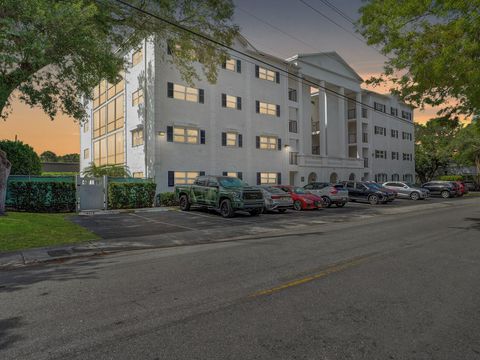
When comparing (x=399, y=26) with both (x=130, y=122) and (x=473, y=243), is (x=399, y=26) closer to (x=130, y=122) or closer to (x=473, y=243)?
(x=473, y=243)

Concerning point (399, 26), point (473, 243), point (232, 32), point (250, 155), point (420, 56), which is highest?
point (232, 32)

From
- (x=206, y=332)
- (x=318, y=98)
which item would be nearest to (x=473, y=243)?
(x=206, y=332)

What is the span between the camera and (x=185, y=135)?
25.3 metres

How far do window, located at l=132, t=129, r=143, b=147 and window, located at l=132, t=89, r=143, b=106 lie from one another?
7.37 ft

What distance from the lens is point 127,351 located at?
3221 mm

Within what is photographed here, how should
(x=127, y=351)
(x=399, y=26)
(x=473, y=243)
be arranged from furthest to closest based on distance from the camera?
(x=399, y=26)
(x=473, y=243)
(x=127, y=351)

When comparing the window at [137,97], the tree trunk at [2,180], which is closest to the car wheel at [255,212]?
the tree trunk at [2,180]

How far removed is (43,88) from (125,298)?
47.5ft

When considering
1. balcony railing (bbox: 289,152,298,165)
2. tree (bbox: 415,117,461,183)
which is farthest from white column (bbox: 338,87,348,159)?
tree (bbox: 415,117,461,183)

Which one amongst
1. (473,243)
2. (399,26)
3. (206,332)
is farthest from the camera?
(399,26)

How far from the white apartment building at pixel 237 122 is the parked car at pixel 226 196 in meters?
7.05

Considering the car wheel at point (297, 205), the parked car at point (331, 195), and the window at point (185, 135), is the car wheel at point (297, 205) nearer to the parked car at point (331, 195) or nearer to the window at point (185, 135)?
the parked car at point (331, 195)

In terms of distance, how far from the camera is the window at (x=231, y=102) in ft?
90.8

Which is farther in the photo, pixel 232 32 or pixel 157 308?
pixel 232 32
